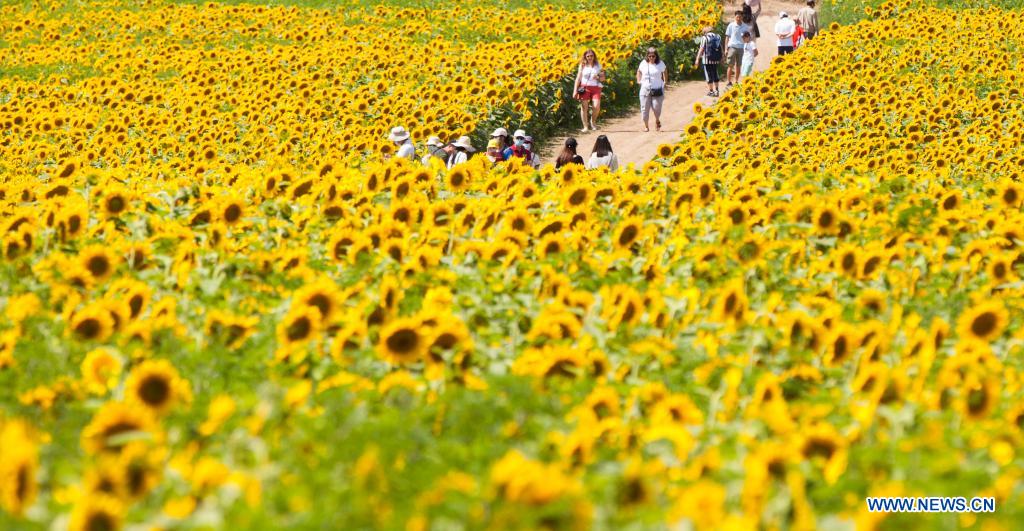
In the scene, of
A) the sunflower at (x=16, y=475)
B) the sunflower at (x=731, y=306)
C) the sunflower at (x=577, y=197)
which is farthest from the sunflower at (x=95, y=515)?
the sunflower at (x=577, y=197)

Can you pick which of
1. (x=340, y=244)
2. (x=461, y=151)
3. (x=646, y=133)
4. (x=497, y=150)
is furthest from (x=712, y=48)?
(x=340, y=244)

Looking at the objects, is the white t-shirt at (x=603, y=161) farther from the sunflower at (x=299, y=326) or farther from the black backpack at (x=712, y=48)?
the sunflower at (x=299, y=326)

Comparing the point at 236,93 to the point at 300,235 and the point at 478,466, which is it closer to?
the point at 300,235

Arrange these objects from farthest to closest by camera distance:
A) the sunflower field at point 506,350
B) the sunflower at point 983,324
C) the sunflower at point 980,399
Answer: the sunflower at point 983,324 < the sunflower at point 980,399 < the sunflower field at point 506,350

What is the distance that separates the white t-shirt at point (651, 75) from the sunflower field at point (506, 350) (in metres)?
8.82

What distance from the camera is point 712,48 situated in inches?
850

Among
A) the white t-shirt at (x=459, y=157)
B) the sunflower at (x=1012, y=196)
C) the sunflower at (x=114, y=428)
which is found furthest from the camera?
the white t-shirt at (x=459, y=157)

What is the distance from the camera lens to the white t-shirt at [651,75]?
19.2 m

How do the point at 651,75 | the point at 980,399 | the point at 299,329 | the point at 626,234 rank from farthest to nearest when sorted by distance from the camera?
the point at 651,75
the point at 626,234
the point at 299,329
the point at 980,399

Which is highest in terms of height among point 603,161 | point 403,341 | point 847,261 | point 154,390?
point 154,390

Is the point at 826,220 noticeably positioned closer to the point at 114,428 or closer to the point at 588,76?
the point at 114,428

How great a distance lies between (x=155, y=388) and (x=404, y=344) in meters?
1.01

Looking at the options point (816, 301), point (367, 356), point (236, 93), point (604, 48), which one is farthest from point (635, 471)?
point (604, 48)

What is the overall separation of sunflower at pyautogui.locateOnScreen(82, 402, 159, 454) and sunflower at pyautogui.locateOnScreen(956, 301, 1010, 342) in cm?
359
